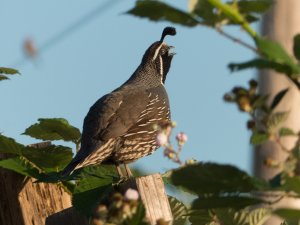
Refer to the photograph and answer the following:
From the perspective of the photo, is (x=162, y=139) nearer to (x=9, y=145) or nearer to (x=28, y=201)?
(x=9, y=145)

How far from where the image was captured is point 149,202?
225 cm

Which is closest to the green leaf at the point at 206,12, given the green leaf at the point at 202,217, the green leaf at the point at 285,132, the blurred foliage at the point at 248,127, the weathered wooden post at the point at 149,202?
the blurred foliage at the point at 248,127

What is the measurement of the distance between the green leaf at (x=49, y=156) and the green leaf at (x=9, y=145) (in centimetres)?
4

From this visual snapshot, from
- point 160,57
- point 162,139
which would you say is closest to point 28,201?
point 162,139

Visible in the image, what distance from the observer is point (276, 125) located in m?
1.00

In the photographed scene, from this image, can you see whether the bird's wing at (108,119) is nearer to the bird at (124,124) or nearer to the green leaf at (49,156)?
the bird at (124,124)

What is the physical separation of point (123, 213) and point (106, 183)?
1756 mm

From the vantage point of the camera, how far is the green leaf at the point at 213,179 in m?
0.96

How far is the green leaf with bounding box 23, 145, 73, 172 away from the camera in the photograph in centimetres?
322

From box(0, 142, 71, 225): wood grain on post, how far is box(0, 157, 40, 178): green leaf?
152 mm

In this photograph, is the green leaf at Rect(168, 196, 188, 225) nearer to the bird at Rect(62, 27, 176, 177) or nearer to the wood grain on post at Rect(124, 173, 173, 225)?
the wood grain on post at Rect(124, 173, 173, 225)

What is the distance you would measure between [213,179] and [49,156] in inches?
91.2

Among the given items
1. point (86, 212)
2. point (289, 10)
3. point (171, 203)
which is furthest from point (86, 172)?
point (289, 10)

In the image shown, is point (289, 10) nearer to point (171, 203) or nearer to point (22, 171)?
point (22, 171)
